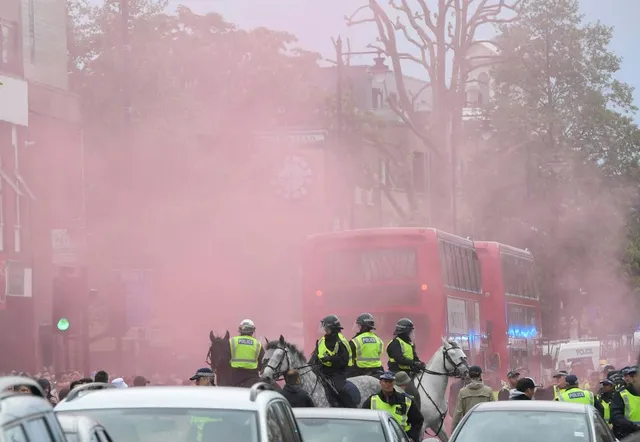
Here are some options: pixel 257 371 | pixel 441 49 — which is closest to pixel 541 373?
pixel 441 49

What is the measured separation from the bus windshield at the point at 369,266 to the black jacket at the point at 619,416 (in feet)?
41.8

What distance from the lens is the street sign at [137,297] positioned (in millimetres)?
27266

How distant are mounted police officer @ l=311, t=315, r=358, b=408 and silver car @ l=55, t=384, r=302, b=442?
28.0 ft

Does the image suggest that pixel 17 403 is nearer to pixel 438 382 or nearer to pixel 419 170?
pixel 438 382

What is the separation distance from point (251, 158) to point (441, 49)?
28.0ft

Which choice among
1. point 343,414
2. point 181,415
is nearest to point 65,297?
point 343,414

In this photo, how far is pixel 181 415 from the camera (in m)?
9.30

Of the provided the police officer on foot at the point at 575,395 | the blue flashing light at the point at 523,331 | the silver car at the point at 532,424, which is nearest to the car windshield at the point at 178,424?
the silver car at the point at 532,424

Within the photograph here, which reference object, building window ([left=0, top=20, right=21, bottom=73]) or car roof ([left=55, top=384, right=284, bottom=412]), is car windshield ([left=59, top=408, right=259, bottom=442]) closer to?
car roof ([left=55, top=384, right=284, bottom=412])

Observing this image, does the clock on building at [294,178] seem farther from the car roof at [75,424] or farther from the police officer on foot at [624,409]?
the car roof at [75,424]

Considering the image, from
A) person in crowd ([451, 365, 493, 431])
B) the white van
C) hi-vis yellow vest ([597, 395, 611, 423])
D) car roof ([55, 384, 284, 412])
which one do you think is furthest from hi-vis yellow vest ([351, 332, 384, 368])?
the white van

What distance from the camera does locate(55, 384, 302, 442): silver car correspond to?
9227 millimetres

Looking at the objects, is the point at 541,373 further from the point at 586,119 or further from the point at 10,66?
the point at 586,119

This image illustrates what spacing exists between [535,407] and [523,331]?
25.8 meters
